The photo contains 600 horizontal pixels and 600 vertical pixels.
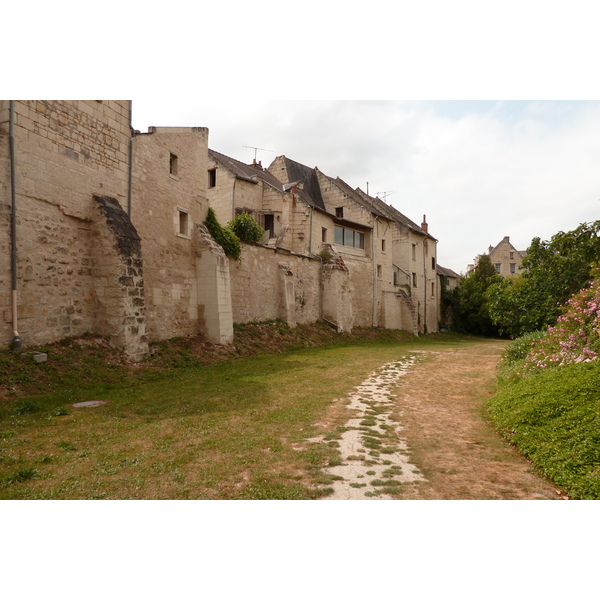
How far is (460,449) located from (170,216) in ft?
37.3

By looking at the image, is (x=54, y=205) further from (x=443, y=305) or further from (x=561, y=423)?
(x=443, y=305)

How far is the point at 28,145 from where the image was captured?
845cm

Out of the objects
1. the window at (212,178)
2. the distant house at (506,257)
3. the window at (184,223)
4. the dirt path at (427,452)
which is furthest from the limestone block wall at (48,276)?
the distant house at (506,257)

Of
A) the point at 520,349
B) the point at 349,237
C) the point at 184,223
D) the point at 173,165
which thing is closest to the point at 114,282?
the point at 184,223

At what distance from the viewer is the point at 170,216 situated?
42.6 feet

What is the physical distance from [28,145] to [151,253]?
4.34 m

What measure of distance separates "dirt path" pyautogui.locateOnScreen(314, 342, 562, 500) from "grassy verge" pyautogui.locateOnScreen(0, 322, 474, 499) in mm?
406

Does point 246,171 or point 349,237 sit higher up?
point 246,171

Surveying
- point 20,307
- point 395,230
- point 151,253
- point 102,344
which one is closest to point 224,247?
point 151,253

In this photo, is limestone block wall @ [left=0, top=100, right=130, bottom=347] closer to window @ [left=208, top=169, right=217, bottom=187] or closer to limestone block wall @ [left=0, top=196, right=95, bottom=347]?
limestone block wall @ [left=0, top=196, right=95, bottom=347]

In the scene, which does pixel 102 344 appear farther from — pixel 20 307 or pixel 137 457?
pixel 137 457

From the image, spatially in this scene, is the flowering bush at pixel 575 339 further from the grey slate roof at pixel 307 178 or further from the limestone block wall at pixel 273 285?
the grey slate roof at pixel 307 178

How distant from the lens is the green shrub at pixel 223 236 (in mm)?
14867

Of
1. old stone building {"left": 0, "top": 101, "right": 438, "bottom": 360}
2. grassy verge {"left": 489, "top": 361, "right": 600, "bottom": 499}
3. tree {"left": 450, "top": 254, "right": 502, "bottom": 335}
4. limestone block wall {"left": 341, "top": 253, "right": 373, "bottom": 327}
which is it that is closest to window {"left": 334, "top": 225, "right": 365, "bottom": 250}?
limestone block wall {"left": 341, "top": 253, "right": 373, "bottom": 327}
